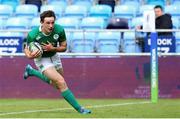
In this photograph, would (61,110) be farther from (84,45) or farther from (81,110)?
(84,45)

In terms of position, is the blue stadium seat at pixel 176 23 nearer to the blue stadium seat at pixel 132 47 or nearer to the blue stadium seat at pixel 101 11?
the blue stadium seat at pixel 101 11

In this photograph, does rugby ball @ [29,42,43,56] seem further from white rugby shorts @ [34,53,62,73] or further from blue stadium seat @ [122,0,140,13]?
blue stadium seat @ [122,0,140,13]

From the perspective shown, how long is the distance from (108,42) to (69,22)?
2.45 m

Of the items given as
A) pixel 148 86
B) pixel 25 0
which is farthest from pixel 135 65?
pixel 25 0

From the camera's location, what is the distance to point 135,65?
1669cm

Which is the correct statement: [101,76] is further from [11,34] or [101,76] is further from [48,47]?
[48,47]

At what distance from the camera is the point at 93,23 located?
19438 mm

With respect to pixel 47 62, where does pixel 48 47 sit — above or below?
above

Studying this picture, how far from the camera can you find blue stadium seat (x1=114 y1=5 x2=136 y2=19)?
20.3 m

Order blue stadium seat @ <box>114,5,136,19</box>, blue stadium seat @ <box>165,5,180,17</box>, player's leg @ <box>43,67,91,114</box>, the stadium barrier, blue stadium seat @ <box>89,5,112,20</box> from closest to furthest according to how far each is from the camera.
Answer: player's leg @ <box>43,67,91,114</box> < the stadium barrier < blue stadium seat @ <box>165,5,180,17</box> < blue stadium seat @ <box>114,5,136,19</box> < blue stadium seat @ <box>89,5,112,20</box>

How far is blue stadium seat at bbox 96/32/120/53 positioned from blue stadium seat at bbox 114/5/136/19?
9.27 feet

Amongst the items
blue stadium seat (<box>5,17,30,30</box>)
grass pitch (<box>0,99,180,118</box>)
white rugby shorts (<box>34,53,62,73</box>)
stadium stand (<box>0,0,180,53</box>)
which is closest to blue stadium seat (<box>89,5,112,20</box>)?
stadium stand (<box>0,0,180,53</box>)

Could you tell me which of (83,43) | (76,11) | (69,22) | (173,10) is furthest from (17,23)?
(173,10)

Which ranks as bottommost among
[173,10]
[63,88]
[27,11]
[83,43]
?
[63,88]
